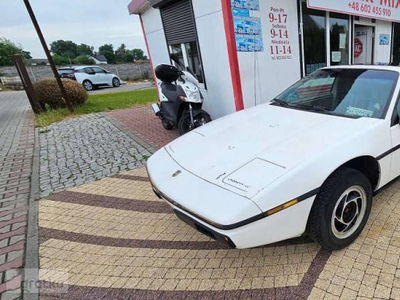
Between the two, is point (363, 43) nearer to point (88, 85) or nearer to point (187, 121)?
point (187, 121)

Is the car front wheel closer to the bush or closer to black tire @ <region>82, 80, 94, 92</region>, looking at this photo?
black tire @ <region>82, 80, 94, 92</region>

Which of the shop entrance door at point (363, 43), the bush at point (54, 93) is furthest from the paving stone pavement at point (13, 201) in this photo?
the shop entrance door at point (363, 43)

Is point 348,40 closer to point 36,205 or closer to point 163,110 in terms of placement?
point 163,110

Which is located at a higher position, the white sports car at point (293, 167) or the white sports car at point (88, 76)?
the white sports car at point (88, 76)

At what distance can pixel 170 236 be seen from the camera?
2.51 meters

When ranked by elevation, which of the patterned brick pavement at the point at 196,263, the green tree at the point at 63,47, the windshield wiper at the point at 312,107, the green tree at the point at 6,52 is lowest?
the patterned brick pavement at the point at 196,263

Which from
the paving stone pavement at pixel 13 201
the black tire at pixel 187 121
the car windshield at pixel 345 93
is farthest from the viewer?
the black tire at pixel 187 121

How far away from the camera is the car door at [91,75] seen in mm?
18916

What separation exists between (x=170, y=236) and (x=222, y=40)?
3701mm

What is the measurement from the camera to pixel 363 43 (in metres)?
8.22

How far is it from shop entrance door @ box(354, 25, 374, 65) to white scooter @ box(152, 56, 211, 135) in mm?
6232

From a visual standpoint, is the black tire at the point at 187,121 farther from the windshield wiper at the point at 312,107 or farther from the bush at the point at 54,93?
the bush at the point at 54,93

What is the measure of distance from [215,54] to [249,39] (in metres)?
0.71

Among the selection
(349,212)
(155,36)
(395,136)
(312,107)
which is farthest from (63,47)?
(349,212)
